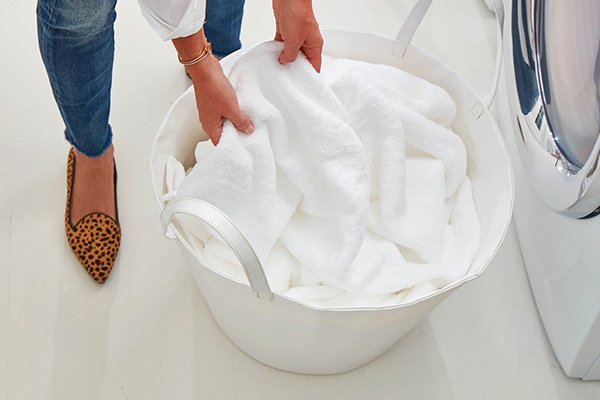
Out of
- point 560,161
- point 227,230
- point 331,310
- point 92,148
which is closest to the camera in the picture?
point 227,230

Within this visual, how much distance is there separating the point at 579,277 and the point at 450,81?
36 cm

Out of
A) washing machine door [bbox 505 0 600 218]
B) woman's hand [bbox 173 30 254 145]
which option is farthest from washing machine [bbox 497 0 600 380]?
woman's hand [bbox 173 30 254 145]

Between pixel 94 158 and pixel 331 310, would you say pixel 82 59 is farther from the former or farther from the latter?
pixel 331 310

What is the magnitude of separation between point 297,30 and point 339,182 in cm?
21

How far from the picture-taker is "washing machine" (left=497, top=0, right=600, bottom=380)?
1026 millimetres

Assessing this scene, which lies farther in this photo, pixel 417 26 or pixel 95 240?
pixel 95 240

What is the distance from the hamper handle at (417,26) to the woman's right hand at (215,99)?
0.30 m

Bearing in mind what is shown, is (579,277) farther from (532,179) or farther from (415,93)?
(415,93)

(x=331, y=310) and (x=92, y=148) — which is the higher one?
(x=331, y=310)

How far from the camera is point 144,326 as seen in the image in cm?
122

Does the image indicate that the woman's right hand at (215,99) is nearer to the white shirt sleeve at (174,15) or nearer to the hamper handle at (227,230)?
the white shirt sleeve at (174,15)

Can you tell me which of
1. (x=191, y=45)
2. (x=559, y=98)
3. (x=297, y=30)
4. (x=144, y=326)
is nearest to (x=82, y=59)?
(x=191, y=45)

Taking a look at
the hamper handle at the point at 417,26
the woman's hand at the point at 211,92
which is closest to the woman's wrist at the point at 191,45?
the woman's hand at the point at 211,92

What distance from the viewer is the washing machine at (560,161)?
3.37 ft
